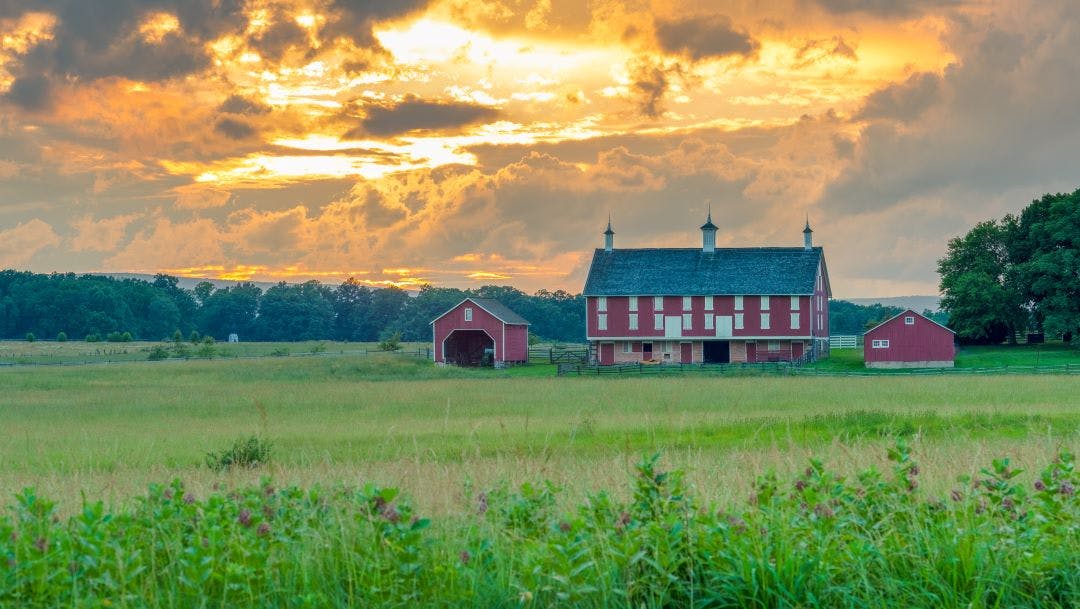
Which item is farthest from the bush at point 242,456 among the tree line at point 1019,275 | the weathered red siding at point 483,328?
the tree line at point 1019,275

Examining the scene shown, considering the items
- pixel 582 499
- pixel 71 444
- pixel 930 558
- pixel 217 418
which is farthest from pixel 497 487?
pixel 217 418

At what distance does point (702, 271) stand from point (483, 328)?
16833 millimetres

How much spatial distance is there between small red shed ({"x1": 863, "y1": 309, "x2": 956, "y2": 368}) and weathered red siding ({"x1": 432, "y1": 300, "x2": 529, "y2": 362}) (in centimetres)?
2548

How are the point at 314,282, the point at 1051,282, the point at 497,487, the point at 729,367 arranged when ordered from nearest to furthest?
the point at 497,487, the point at 729,367, the point at 1051,282, the point at 314,282

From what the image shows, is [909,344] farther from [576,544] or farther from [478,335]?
[576,544]

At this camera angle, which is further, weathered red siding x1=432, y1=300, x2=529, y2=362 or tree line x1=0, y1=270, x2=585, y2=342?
tree line x1=0, y1=270, x2=585, y2=342

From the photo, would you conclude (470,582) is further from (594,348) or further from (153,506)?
(594,348)

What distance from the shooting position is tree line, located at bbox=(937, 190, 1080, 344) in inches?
3051

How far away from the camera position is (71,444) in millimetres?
26547

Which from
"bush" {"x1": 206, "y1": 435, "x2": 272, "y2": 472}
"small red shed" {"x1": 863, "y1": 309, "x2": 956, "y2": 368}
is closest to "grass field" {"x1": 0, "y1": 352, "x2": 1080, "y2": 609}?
"bush" {"x1": 206, "y1": 435, "x2": 272, "y2": 472}

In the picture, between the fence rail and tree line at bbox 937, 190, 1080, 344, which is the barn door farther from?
tree line at bbox 937, 190, 1080, 344

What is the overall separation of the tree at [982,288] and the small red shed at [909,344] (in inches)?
383

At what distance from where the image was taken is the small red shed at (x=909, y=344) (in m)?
73.6

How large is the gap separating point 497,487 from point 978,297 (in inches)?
3088
